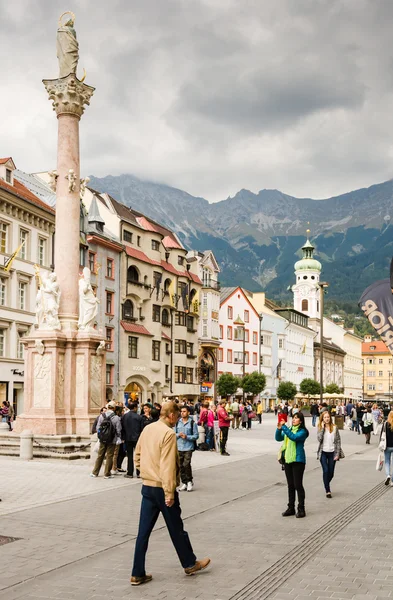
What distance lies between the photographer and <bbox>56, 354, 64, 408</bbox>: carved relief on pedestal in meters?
24.9

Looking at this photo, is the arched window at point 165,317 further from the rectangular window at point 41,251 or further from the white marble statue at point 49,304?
the white marble statue at point 49,304

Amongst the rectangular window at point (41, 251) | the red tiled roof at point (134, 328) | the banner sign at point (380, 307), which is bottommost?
the banner sign at point (380, 307)

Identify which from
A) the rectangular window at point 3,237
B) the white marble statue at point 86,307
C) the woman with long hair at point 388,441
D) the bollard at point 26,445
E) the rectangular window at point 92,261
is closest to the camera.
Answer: the woman with long hair at point 388,441

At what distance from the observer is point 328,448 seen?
50.7 feet

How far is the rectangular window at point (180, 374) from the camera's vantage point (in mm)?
71625

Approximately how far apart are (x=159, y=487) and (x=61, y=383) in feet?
57.3

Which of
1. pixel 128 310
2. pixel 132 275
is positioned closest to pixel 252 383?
pixel 128 310

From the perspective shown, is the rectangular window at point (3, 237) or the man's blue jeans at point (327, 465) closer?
the man's blue jeans at point (327, 465)

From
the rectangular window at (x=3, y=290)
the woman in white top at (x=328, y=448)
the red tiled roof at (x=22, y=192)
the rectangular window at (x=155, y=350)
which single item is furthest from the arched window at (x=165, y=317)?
the woman in white top at (x=328, y=448)

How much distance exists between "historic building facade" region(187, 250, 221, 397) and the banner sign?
207ft

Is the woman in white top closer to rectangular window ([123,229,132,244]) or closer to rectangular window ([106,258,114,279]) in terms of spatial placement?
rectangular window ([106,258,114,279])

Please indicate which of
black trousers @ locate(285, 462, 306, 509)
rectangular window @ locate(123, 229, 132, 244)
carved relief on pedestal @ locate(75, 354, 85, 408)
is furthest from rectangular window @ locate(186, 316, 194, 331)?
black trousers @ locate(285, 462, 306, 509)

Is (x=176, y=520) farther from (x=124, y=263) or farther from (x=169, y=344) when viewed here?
(x=169, y=344)

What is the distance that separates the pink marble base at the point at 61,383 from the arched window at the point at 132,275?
123 ft
